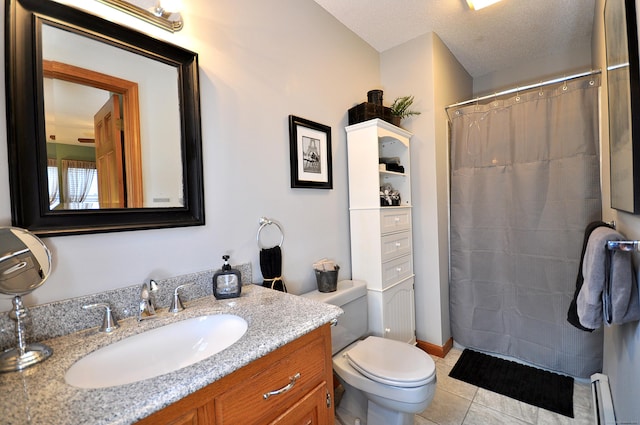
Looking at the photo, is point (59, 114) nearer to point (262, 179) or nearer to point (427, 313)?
point (262, 179)

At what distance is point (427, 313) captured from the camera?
2.21 meters

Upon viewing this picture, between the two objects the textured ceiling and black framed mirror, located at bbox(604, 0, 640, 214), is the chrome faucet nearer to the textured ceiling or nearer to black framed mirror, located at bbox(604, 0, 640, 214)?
black framed mirror, located at bbox(604, 0, 640, 214)

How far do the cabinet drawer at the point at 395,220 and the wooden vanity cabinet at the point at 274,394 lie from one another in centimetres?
104

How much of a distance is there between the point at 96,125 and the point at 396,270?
5.98ft

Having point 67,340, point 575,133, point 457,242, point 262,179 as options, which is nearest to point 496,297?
point 457,242

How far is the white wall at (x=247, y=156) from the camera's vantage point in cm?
97

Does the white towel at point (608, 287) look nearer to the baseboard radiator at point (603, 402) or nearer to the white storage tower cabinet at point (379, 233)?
the baseboard radiator at point (603, 402)

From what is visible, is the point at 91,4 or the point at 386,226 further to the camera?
the point at 386,226

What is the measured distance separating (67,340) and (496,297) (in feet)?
8.17

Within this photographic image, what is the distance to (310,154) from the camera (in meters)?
1.72

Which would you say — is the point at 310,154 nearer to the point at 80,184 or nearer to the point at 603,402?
the point at 80,184

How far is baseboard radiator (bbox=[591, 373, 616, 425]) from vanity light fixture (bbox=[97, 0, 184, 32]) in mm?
2419

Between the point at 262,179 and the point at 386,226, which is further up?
the point at 262,179

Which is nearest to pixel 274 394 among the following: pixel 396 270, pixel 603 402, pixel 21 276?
pixel 21 276
